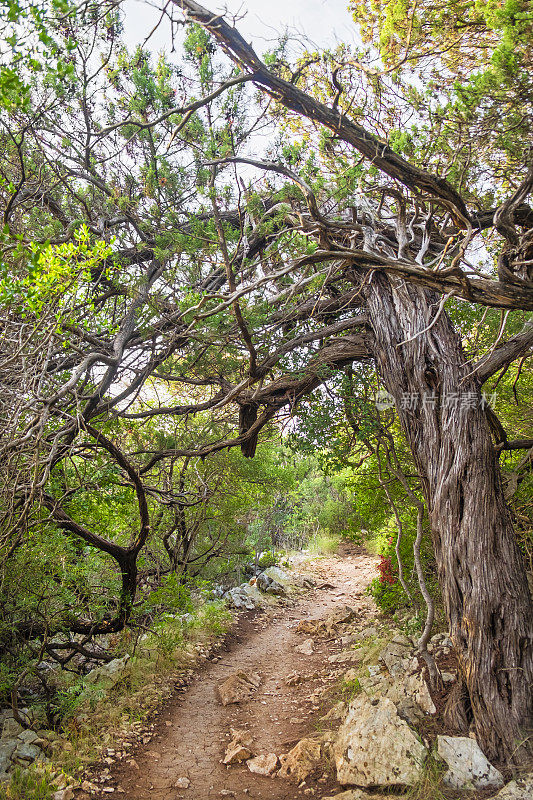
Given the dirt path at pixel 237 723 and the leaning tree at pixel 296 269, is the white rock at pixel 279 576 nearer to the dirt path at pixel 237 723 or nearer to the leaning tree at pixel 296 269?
the dirt path at pixel 237 723

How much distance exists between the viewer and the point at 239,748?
4.09 m

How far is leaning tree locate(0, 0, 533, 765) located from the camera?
117 inches

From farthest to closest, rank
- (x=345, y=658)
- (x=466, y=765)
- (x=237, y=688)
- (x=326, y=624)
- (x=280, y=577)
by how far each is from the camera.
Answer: (x=280, y=577)
(x=326, y=624)
(x=345, y=658)
(x=237, y=688)
(x=466, y=765)

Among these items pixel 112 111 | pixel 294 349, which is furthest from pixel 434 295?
pixel 112 111

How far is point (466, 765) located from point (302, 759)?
1.27 metres

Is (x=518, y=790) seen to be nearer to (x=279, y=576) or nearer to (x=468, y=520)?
(x=468, y=520)

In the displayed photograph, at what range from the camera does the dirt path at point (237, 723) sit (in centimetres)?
361

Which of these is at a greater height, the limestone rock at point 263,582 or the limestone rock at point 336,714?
the limestone rock at point 336,714

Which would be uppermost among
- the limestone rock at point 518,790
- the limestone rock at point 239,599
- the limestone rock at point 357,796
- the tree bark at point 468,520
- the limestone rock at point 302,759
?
the tree bark at point 468,520

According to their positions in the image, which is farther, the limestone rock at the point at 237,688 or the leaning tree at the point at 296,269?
the limestone rock at the point at 237,688

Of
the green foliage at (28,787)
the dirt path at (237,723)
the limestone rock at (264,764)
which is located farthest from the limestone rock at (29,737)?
the limestone rock at (264,764)

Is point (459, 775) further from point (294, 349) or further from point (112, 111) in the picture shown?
point (112, 111)

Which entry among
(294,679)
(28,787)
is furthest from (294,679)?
(28,787)

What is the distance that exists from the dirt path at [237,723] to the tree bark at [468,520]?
136 cm
